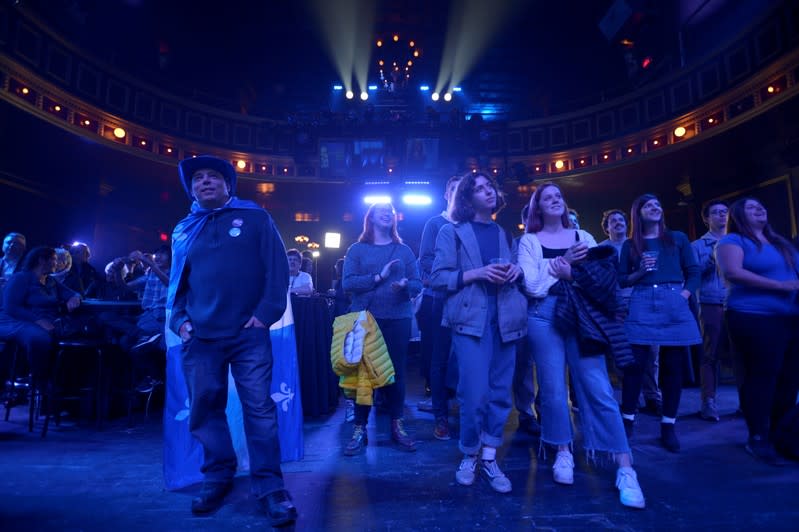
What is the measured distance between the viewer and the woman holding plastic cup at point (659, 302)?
272cm

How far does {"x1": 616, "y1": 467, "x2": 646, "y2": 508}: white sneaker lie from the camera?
1.89 meters

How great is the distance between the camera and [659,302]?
279 cm

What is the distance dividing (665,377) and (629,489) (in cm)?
116

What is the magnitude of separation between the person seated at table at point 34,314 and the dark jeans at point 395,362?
3.00 metres

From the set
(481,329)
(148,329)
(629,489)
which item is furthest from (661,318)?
(148,329)

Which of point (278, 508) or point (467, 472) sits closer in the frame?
point (278, 508)

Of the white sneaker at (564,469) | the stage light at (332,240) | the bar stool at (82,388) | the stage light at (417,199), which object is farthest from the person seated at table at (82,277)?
the stage light at (417,199)

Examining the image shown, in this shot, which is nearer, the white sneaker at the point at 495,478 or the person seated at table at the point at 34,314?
the white sneaker at the point at 495,478

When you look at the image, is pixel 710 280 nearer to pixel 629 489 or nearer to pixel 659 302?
pixel 659 302

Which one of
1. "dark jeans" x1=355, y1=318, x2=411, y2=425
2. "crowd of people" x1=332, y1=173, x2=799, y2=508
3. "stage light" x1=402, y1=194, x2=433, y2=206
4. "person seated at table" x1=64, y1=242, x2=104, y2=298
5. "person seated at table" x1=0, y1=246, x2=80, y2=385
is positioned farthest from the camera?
"stage light" x1=402, y1=194, x2=433, y2=206

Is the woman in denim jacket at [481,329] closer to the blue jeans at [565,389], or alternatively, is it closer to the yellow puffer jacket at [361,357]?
the blue jeans at [565,389]

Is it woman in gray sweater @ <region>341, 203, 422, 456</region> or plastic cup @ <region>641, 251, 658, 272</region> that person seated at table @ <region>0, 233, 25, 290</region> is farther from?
plastic cup @ <region>641, 251, 658, 272</region>

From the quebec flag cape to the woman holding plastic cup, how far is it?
2350mm

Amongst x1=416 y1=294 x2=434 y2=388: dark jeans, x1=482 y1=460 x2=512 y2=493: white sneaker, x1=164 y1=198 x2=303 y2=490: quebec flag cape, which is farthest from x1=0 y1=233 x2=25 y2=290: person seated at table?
x1=482 y1=460 x2=512 y2=493: white sneaker
